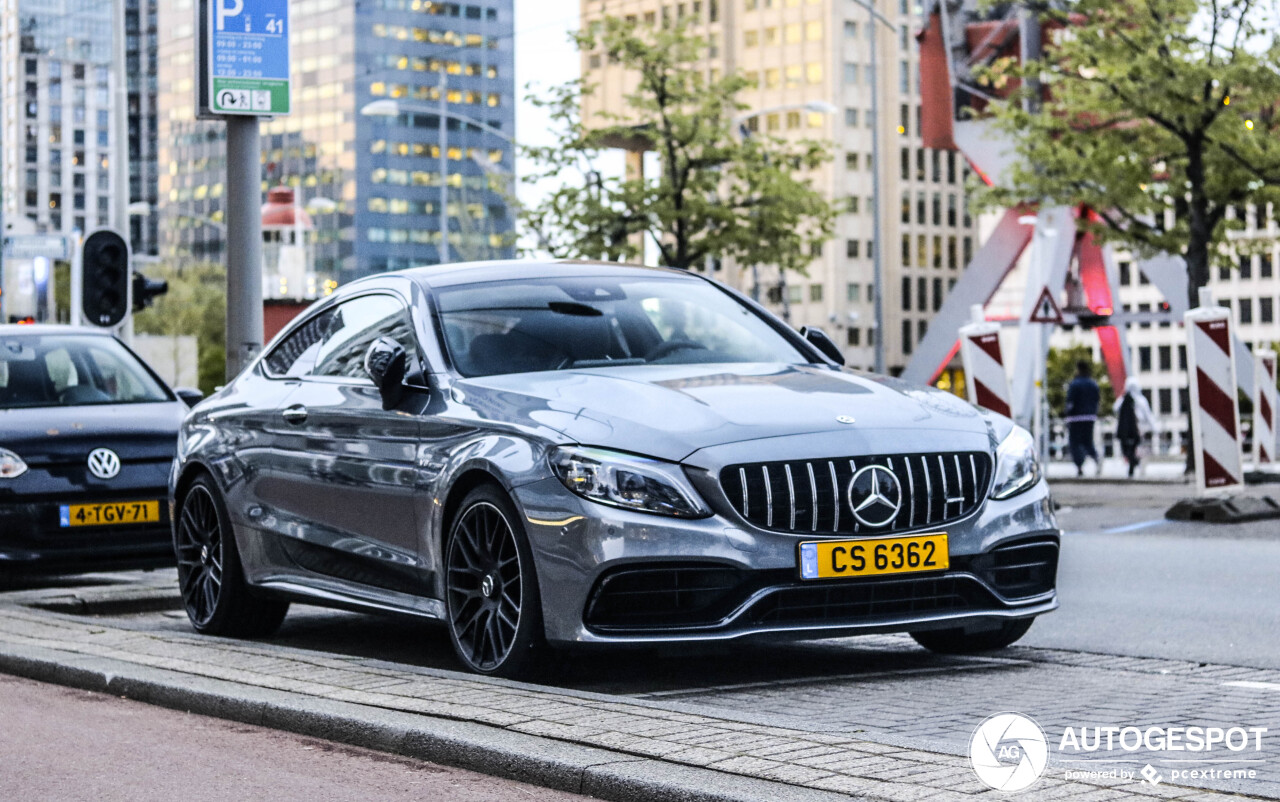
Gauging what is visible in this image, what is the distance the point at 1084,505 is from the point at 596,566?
15989 millimetres

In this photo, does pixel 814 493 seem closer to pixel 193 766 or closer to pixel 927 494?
pixel 927 494

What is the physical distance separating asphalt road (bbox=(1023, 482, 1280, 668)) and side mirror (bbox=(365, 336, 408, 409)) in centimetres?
288

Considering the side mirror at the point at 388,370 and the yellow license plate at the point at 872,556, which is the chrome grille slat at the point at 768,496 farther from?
the side mirror at the point at 388,370

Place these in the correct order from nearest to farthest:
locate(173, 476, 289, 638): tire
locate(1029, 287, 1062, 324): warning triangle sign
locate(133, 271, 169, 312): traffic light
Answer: locate(173, 476, 289, 638): tire → locate(133, 271, 169, 312): traffic light → locate(1029, 287, 1062, 324): warning triangle sign

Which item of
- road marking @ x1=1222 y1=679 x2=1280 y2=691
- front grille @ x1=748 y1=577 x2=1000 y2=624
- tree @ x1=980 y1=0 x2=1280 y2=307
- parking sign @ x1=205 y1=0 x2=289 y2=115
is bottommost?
road marking @ x1=1222 y1=679 x2=1280 y2=691

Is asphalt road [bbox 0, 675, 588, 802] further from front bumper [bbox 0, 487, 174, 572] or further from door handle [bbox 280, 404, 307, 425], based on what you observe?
front bumper [bbox 0, 487, 174, 572]

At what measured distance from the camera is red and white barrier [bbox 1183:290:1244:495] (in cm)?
1647

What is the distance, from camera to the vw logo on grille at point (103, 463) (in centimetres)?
1122

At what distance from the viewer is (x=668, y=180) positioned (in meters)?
36.6

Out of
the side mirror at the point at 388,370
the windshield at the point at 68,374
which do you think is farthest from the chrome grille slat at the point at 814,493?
the windshield at the point at 68,374

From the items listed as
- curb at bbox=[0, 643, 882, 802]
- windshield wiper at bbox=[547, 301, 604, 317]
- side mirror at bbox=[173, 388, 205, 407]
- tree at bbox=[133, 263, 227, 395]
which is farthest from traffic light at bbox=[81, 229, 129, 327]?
tree at bbox=[133, 263, 227, 395]

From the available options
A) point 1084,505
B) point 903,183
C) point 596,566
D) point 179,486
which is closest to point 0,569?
point 179,486

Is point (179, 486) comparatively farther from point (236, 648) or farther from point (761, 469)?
point (761, 469)

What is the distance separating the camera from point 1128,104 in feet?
89.1
